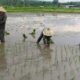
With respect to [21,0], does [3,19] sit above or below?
above

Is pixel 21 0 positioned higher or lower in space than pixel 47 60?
lower

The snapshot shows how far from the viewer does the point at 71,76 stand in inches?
280

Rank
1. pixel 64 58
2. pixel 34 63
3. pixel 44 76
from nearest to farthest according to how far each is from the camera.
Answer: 1. pixel 44 76
2. pixel 34 63
3. pixel 64 58

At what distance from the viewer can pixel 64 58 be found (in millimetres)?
9086

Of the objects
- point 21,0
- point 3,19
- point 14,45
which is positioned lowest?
point 21,0

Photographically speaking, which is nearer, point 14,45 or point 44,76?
point 44,76

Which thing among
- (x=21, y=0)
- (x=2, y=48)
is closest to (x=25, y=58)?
(x=2, y=48)

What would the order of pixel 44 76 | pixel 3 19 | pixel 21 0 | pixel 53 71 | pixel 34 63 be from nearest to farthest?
pixel 44 76 < pixel 53 71 < pixel 34 63 < pixel 3 19 < pixel 21 0

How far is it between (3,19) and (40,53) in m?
2.27

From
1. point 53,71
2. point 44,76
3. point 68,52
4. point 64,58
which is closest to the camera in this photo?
point 44,76

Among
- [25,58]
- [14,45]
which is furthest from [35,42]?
[25,58]

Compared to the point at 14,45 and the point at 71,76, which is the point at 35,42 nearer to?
the point at 14,45

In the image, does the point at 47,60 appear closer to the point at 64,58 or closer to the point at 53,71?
the point at 64,58

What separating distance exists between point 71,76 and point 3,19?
16.9 ft
